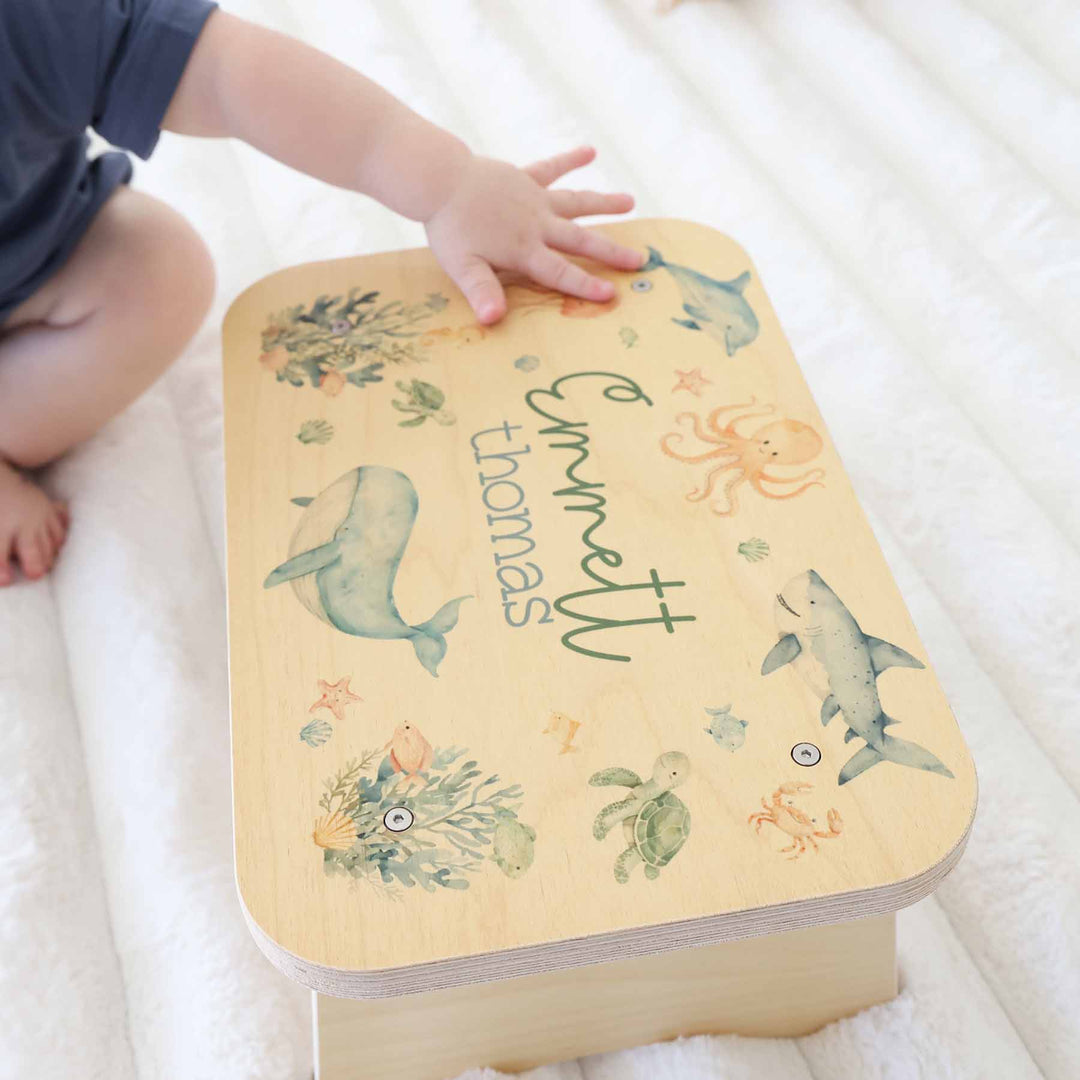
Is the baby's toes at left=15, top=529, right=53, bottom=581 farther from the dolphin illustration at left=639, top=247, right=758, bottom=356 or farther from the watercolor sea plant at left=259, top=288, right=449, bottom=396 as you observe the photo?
the dolphin illustration at left=639, top=247, right=758, bottom=356

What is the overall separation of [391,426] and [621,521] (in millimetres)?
145

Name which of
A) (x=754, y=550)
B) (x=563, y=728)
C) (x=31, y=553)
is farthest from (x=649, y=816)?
(x=31, y=553)

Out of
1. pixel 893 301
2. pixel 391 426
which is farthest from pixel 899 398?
pixel 391 426

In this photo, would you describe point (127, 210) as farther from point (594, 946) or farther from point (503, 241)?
point (594, 946)

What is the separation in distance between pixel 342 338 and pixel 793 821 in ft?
1.29

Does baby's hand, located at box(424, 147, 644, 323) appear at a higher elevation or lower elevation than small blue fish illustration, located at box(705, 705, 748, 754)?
lower

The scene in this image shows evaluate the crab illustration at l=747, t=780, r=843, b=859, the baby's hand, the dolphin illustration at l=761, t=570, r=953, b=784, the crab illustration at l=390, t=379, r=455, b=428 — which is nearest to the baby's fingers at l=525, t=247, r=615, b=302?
the baby's hand

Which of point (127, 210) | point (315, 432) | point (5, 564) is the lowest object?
point (5, 564)

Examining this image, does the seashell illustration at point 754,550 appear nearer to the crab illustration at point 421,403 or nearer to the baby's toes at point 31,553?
the crab illustration at point 421,403

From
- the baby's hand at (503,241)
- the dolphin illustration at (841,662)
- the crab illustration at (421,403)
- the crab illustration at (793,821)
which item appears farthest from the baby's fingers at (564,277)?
the crab illustration at (793,821)

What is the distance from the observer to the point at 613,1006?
0.59 meters

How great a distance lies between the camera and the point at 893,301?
38.0 inches

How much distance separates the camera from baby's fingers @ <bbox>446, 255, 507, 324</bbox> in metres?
0.71

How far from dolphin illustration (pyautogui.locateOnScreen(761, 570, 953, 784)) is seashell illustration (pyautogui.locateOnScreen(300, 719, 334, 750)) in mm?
194
